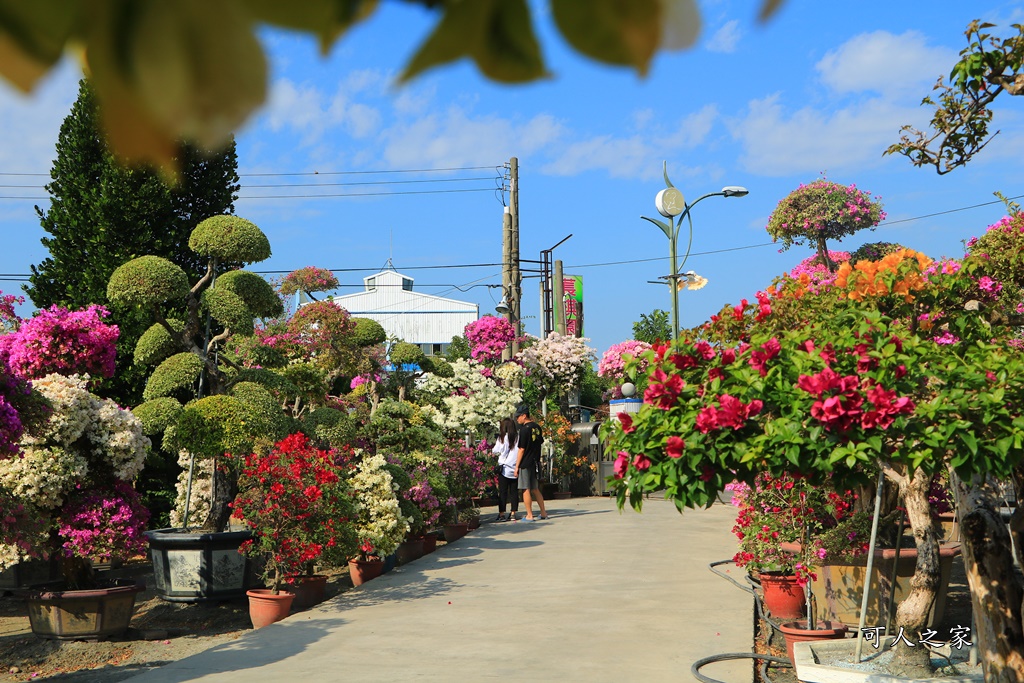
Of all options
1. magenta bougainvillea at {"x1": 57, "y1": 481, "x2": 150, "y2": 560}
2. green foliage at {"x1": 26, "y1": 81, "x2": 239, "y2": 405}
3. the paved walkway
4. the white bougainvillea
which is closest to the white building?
the white bougainvillea

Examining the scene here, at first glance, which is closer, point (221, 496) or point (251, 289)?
point (251, 289)

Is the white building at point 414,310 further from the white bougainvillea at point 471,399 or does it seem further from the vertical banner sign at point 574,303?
the white bougainvillea at point 471,399

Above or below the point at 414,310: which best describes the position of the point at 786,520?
below

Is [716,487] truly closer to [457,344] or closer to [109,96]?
[109,96]

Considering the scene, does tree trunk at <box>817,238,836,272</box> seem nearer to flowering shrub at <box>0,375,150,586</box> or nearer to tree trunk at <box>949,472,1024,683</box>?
flowering shrub at <box>0,375,150,586</box>

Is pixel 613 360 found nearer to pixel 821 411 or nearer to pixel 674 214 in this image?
pixel 674 214

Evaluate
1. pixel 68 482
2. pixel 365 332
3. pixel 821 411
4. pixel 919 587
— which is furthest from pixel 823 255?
pixel 821 411

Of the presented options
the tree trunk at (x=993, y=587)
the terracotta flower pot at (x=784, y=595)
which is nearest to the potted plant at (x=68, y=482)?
the terracotta flower pot at (x=784, y=595)

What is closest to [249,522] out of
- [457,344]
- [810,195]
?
[810,195]

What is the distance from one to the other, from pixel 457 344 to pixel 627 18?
31.5 meters

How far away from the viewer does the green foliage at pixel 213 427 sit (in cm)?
855

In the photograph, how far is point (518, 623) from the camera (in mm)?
7406

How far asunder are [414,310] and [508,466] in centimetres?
5374

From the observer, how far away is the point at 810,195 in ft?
57.4
